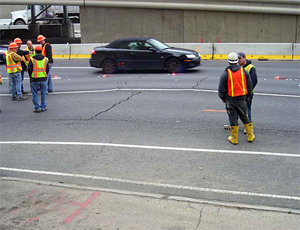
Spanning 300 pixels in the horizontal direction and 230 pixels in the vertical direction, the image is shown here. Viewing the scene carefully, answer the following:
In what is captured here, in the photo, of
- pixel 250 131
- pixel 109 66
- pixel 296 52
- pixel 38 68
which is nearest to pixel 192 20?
pixel 296 52

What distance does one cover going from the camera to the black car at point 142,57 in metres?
18.2

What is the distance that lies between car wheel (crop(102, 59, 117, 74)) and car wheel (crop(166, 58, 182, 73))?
245 cm

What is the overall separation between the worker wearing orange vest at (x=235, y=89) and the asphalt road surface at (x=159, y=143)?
2.13ft

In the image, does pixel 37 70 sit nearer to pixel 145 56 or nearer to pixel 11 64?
pixel 11 64

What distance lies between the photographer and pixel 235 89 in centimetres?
849

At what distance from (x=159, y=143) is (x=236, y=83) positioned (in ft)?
6.77

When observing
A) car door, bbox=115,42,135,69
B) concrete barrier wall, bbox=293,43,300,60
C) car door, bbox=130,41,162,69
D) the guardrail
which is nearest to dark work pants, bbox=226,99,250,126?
car door, bbox=130,41,162,69

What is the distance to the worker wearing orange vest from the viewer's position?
8414 millimetres

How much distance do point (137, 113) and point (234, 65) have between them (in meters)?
3.92

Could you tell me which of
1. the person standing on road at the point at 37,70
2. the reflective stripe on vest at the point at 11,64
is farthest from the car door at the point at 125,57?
the person standing on road at the point at 37,70

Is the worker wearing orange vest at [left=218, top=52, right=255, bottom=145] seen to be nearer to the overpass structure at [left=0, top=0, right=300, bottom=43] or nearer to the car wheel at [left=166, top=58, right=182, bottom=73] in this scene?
the car wheel at [left=166, top=58, right=182, bottom=73]

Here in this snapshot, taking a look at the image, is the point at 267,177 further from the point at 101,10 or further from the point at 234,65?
the point at 101,10

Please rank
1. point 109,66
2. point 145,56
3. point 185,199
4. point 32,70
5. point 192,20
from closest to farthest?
point 185,199 → point 32,70 → point 145,56 → point 109,66 → point 192,20

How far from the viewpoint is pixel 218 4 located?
2883cm
